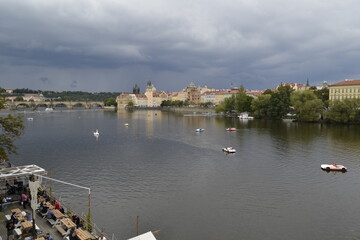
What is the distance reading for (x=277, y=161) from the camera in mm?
43500

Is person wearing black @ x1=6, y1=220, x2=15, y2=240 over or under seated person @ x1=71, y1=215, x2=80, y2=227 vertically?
over

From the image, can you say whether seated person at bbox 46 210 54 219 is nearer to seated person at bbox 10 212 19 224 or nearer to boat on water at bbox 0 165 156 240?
boat on water at bbox 0 165 156 240

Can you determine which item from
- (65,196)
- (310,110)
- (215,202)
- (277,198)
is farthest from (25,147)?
(310,110)

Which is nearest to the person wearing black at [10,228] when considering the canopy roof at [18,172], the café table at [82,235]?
the café table at [82,235]

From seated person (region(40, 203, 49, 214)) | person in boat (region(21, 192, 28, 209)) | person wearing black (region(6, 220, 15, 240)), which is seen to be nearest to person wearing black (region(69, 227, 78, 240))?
person wearing black (region(6, 220, 15, 240))

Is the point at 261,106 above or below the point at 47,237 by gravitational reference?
above

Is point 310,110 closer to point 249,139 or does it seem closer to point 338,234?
point 249,139

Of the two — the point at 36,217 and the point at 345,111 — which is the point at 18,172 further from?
the point at 345,111

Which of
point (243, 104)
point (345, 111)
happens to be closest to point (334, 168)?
point (345, 111)

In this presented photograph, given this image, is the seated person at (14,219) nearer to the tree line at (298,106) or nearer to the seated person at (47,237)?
the seated person at (47,237)

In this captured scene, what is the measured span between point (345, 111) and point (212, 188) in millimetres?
82277

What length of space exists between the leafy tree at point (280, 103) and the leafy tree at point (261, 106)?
352 cm

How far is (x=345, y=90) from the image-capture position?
11775cm

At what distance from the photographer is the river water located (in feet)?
71.5
